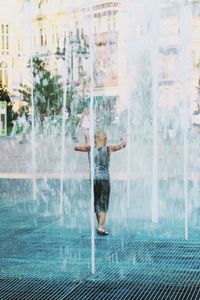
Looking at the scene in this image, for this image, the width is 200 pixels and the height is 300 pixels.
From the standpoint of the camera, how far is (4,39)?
6988 centimetres

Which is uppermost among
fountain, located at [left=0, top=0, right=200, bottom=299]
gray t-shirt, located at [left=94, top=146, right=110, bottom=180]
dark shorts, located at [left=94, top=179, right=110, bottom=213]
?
gray t-shirt, located at [left=94, top=146, right=110, bottom=180]

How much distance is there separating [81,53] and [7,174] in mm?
41220

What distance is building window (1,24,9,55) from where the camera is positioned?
69188mm

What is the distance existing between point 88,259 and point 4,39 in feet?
214

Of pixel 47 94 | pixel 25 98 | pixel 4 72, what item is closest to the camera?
pixel 47 94

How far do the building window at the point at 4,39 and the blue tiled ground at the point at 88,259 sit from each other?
61.5 metres

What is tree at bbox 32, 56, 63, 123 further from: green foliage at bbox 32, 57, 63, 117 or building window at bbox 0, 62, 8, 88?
building window at bbox 0, 62, 8, 88

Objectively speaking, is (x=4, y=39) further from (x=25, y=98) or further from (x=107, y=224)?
(x=107, y=224)

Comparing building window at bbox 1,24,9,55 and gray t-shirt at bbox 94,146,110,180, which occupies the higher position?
building window at bbox 1,24,9,55

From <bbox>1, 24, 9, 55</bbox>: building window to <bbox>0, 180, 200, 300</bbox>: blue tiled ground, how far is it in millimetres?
61488

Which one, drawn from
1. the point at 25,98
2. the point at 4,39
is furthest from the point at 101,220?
the point at 4,39

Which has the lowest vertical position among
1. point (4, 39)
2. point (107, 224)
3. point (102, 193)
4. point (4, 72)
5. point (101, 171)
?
point (107, 224)

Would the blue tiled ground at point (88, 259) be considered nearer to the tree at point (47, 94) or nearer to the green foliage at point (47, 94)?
the green foliage at point (47, 94)

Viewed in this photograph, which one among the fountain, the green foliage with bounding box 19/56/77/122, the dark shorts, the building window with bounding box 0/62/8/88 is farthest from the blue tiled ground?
the building window with bounding box 0/62/8/88
